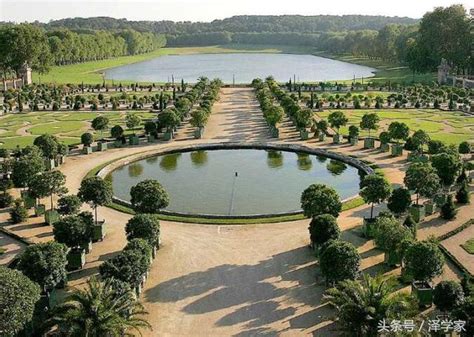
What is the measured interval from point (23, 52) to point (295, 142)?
61996 mm

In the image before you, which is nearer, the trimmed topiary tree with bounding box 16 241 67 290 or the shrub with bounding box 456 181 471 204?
the trimmed topiary tree with bounding box 16 241 67 290

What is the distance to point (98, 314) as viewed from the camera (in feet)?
55.1

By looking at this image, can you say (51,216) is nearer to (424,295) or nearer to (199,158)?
(199,158)

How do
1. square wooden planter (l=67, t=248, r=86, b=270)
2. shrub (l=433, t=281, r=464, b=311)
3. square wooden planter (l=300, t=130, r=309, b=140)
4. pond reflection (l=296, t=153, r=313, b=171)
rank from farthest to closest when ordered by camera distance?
square wooden planter (l=300, t=130, r=309, b=140), pond reflection (l=296, t=153, r=313, b=171), square wooden planter (l=67, t=248, r=86, b=270), shrub (l=433, t=281, r=464, b=311)

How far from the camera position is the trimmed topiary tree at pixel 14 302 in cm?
1653

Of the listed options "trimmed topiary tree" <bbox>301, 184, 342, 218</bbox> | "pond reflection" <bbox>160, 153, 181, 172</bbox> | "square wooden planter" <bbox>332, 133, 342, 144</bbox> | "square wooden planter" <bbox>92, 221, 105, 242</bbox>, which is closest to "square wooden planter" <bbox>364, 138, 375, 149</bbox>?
"square wooden planter" <bbox>332, 133, 342, 144</bbox>

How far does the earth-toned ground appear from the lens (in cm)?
1956

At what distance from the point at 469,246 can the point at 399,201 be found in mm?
3946

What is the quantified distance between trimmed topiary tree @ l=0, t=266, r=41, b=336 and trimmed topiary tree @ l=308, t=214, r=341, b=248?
12133 millimetres

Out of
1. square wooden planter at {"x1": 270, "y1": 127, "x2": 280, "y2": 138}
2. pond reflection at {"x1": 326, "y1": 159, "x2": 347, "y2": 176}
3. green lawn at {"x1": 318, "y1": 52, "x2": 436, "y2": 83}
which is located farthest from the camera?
green lawn at {"x1": 318, "y1": 52, "x2": 436, "y2": 83}

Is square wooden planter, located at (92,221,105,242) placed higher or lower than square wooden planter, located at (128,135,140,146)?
lower

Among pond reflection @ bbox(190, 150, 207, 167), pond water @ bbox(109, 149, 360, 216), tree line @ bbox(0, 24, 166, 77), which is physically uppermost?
tree line @ bbox(0, 24, 166, 77)

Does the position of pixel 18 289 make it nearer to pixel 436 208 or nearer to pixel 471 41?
pixel 436 208

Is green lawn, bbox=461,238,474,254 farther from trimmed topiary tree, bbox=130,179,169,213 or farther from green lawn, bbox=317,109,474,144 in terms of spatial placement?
green lawn, bbox=317,109,474,144
